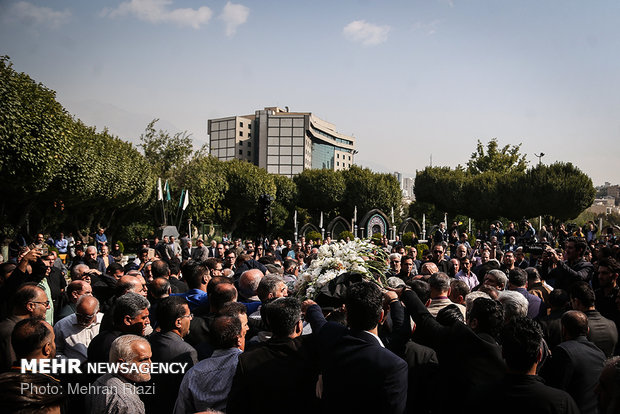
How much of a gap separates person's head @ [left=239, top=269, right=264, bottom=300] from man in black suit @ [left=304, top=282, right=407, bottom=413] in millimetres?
2215

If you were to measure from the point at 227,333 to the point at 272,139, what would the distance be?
307 feet

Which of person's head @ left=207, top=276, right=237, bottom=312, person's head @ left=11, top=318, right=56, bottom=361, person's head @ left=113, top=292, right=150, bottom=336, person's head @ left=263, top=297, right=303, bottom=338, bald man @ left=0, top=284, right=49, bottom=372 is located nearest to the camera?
person's head @ left=263, top=297, right=303, bottom=338

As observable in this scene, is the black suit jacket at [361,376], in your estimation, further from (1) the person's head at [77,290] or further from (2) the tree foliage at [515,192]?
(2) the tree foliage at [515,192]

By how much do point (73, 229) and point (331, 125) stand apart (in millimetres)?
97297

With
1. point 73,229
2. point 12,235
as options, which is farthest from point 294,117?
point 12,235

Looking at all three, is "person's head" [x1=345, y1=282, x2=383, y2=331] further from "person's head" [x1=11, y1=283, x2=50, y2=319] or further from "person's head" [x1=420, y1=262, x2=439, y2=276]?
→ "person's head" [x1=420, y1=262, x2=439, y2=276]

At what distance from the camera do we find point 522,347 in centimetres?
254

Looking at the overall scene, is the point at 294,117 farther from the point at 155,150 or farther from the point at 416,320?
the point at 416,320

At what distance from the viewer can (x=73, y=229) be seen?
27469 mm

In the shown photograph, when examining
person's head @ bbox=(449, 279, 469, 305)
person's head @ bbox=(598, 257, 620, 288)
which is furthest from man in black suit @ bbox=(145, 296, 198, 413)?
person's head @ bbox=(598, 257, 620, 288)

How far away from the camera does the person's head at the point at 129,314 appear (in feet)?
12.7

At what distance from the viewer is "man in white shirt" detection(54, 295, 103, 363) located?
429cm

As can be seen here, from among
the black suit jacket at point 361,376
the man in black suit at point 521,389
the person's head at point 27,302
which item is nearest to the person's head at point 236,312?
the black suit jacket at point 361,376

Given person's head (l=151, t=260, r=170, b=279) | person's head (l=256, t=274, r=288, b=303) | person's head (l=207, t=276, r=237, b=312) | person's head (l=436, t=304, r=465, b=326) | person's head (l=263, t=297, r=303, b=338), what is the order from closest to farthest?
person's head (l=263, t=297, r=303, b=338) < person's head (l=436, t=304, r=465, b=326) < person's head (l=207, t=276, r=237, b=312) < person's head (l=256, t=274, r=288, b=303) < person's head (l=151, t=260, r=170, b=279)
